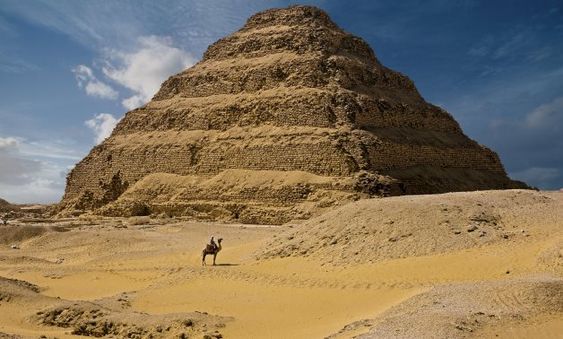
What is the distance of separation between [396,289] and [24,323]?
7.19 meters

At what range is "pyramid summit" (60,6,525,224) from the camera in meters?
33.7

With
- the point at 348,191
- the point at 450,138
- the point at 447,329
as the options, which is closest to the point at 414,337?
the point at 447,329

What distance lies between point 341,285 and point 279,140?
25.0 meters

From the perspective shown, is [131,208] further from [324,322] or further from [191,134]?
[324,322]

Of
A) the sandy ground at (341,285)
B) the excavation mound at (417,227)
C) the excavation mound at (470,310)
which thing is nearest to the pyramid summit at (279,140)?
the sandy ground at (341,285)

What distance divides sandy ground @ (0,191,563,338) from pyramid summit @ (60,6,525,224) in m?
14.3

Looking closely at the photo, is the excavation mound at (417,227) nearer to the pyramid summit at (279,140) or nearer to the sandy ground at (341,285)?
the sandy ground at (341,285)

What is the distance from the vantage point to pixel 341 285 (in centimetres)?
1174

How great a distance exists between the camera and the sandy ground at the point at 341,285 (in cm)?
810

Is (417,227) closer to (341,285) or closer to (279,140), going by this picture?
(341,285)

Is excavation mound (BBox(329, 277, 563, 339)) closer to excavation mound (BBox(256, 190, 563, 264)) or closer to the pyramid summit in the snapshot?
excavation mound (BBox(256, 190, 563, 264))

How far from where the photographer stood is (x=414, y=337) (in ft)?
22.1

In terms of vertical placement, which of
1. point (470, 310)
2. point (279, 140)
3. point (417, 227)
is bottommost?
point (470, 310)

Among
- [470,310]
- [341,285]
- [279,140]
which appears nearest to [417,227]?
[341,285]
